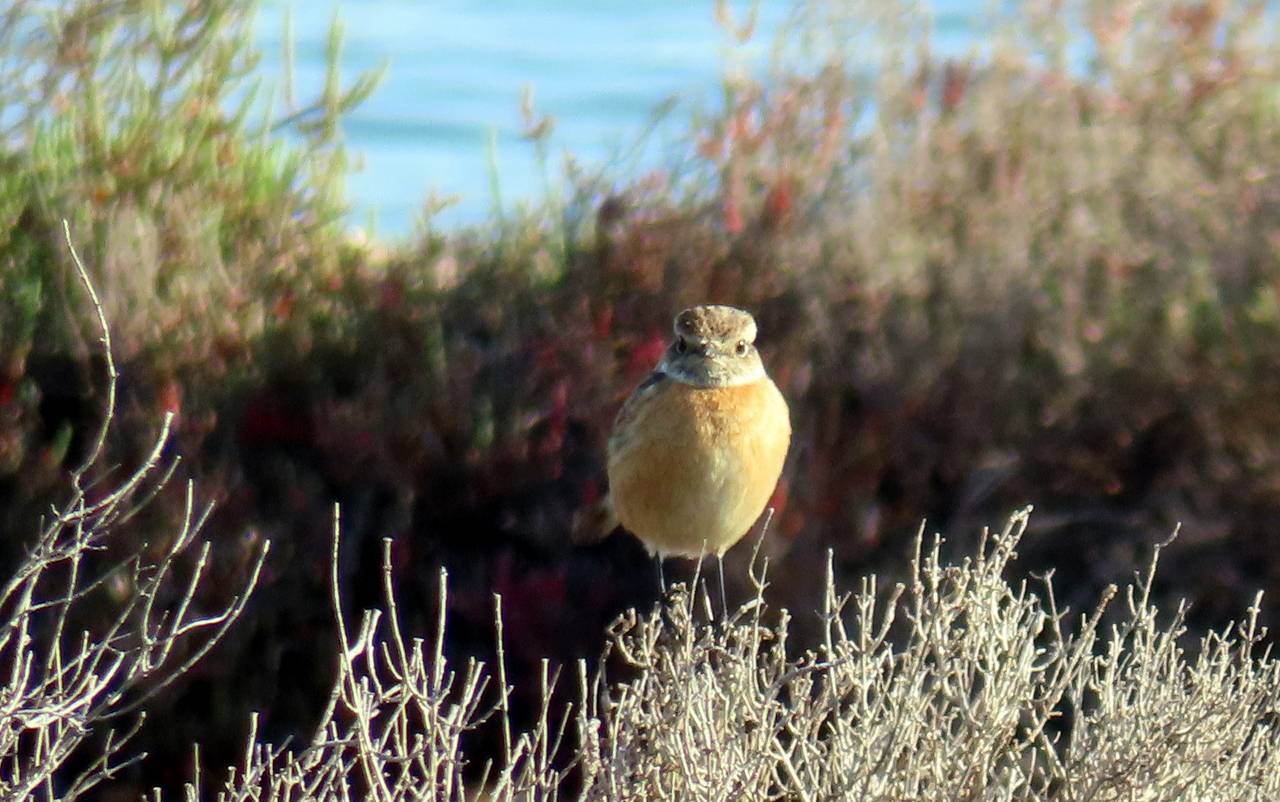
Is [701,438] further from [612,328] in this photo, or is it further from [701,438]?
[612,328]

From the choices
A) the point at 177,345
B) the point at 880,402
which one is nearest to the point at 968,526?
the point at 880,402

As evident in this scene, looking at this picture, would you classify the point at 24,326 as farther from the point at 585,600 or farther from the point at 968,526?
the point at 968,526

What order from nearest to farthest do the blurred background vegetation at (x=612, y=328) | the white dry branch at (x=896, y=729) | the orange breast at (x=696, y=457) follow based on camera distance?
1. the white dry branch at (x=896, y=729)
2. the orange breast at (x=696, y=457)
3. the blurred background vegetation at (x=612, y=328)

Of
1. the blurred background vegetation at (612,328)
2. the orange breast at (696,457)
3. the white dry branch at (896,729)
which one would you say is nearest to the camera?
the white dry branch at (896,729)

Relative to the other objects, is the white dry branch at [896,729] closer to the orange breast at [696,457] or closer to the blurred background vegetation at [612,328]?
the orange breast at [696,457]

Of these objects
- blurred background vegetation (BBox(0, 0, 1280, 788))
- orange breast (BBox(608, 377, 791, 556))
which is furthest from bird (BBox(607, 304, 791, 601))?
blurred background vegetation (BBox(0, 0, 1280, 788))

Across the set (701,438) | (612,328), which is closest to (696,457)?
(701,438)

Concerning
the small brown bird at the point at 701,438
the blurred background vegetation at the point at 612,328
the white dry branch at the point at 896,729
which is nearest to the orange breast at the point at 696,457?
the small brown bird at the point at 701,438
